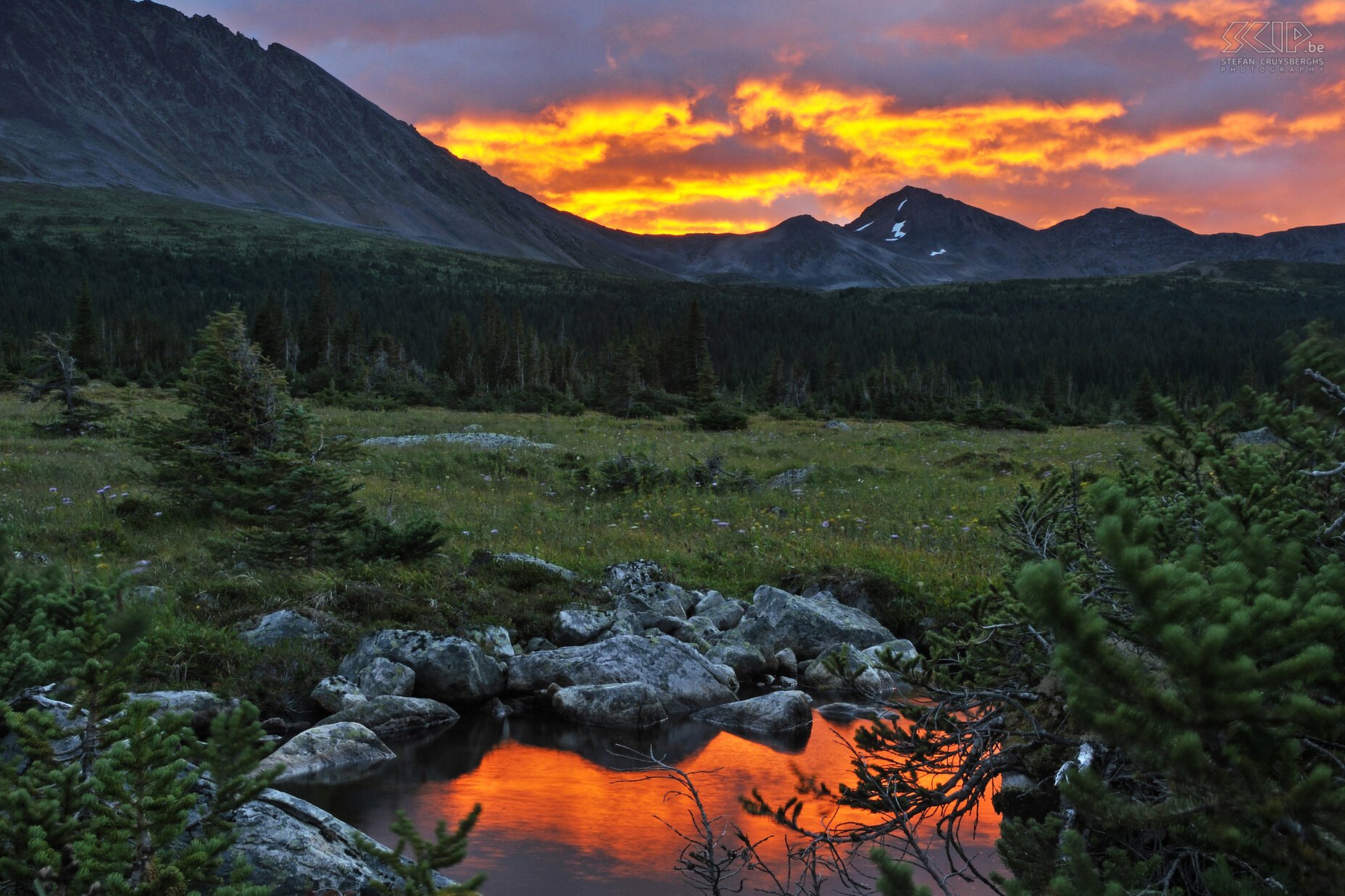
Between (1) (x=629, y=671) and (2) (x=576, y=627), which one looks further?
(2) (x=576, y=627)

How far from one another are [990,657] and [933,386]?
257 feet

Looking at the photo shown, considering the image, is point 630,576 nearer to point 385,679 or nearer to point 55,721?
point 385,679

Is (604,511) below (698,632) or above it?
above

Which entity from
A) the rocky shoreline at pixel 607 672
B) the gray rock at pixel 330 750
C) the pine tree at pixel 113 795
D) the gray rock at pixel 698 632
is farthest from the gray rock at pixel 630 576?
the pine tree at pixel 113 795

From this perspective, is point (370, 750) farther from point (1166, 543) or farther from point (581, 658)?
point (1166, 543)

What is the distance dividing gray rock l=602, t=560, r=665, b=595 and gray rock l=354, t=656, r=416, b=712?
3.60m

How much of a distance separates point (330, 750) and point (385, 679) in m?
1.48

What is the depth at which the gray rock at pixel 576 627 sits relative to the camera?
457 inches

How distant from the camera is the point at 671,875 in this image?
22.1 feet

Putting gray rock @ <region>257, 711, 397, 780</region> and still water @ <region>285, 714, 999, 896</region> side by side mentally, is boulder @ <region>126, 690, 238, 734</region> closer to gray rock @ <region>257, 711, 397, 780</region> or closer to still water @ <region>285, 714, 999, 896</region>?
gray rock @ <region>257, 711, 397, 780</region>

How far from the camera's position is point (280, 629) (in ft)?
34.3

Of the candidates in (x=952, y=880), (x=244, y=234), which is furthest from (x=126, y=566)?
(x=244, y=234)

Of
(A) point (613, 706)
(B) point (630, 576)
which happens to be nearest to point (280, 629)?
(A) point (613, 706)

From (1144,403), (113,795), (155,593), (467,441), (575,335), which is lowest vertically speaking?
(155,593)
